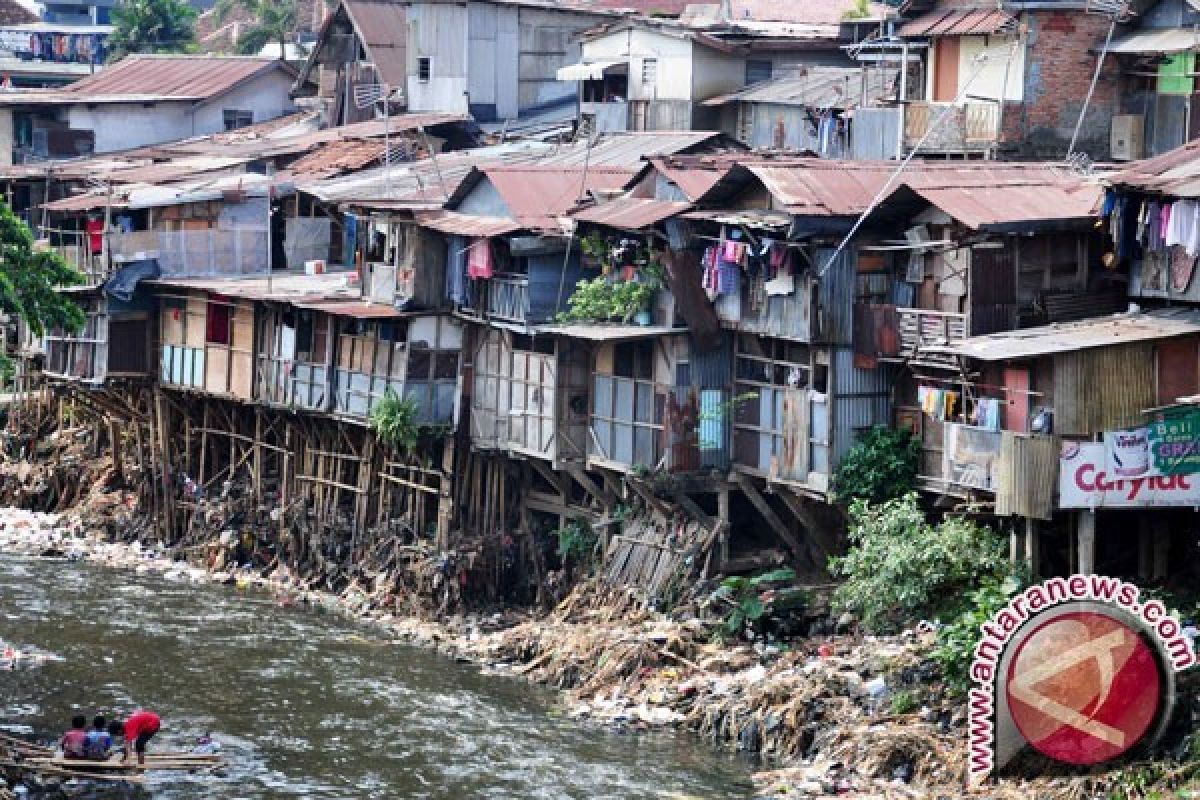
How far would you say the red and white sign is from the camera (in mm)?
33406

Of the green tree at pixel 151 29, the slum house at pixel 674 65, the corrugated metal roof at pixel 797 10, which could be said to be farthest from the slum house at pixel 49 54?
the slum house at pixel 674 65

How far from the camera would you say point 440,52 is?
57.0 meters

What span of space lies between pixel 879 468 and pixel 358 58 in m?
27.6

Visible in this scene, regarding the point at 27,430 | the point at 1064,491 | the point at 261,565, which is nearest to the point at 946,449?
the point at 1064,491

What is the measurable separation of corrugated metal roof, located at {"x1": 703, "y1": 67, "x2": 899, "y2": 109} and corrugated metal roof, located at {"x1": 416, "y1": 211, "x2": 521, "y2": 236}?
319 inches

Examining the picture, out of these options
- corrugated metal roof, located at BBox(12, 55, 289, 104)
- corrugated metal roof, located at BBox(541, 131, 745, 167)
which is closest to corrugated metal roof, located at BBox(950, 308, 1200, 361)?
corrugated metal roof, located at BBox(541, 131, 745, 167)

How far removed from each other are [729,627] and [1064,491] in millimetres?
6700

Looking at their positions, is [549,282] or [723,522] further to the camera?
[549,282]

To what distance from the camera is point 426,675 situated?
39688mm

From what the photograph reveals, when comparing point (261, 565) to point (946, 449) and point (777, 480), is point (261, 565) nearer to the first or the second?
point (777, 480)

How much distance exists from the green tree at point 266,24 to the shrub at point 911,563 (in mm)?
45023

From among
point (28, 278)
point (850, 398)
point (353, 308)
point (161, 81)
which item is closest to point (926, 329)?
point (850, 398)

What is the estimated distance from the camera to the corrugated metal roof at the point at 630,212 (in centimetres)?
3956

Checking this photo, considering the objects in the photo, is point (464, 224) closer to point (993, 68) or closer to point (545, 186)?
point (545, 186)
